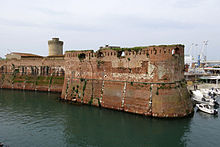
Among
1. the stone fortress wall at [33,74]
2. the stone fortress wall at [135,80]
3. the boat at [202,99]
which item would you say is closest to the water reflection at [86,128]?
the stone fortress wall at [135,80]

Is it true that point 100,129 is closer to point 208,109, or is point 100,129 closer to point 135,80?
point 135,80

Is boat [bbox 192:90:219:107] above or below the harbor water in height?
above

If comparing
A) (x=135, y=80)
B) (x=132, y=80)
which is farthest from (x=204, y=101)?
(x=132, y=80)

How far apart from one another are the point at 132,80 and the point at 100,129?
9532 mm

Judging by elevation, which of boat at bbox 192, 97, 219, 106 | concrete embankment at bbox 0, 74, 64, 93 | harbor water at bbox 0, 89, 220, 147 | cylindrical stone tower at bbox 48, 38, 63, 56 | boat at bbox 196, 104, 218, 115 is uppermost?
cylindrical stone tower at bbox 48, 38, 63, 56

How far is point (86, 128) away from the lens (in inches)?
850

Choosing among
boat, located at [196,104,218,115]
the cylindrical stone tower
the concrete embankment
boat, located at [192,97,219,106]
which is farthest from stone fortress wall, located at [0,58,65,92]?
boat, located at [196,104,218,115]

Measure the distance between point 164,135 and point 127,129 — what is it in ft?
13.8

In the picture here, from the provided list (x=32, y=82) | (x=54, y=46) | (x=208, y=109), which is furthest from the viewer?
(x=54, y=46)

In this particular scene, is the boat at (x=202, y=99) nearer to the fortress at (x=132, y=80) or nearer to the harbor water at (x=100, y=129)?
the harbor water at (x=100, y=129)

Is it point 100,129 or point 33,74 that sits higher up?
point 33,74

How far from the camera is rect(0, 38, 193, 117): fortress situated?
24.0 metres

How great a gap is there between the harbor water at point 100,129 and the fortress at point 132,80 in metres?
1.76

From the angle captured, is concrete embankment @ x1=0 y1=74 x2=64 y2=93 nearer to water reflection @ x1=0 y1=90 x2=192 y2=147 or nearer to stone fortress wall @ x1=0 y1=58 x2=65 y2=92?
stone fortress wall @ x1=0 y1=58 x2=65 y2=92
